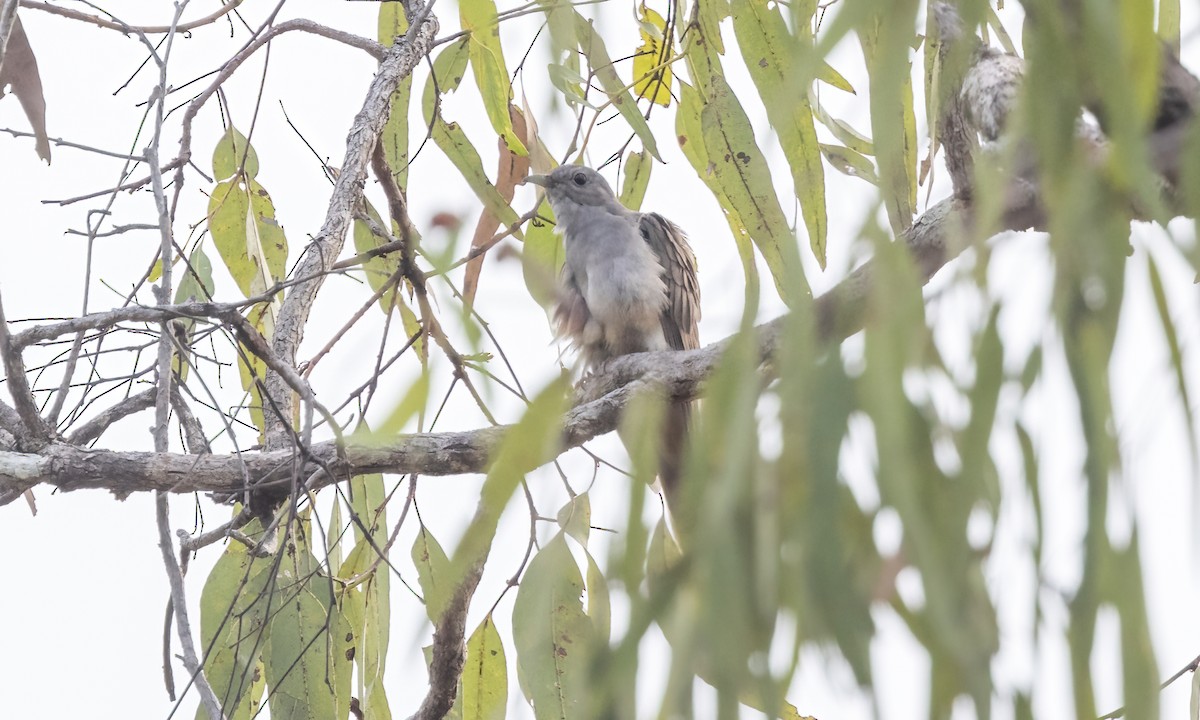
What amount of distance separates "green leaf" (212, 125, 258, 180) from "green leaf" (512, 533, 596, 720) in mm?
1232

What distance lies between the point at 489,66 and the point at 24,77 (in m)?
0.91

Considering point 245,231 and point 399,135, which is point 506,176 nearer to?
point 399,135

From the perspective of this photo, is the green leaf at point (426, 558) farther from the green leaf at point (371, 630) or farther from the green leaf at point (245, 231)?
the green leaf at point (245, 231)

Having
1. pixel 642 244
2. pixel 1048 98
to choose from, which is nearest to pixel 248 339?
pixel 1048 98

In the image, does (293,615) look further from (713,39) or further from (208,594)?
(713,39)

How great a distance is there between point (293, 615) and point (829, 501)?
1582 millimetres

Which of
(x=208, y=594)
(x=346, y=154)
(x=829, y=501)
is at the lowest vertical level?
(x=829, y=501)

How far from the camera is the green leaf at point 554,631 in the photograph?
6.85ft

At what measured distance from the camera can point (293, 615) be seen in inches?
86.5

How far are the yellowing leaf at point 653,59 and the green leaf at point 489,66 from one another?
277 mm

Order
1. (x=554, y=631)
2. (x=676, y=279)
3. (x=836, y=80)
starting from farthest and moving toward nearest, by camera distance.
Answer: (x=676, y=279), (x=836, y=80), (x=554, y=631)

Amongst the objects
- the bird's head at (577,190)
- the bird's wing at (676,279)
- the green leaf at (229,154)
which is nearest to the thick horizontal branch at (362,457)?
the green leaf at (229,154)

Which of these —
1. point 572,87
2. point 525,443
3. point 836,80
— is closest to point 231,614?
point 572,87

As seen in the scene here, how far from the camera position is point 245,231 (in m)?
2.73
